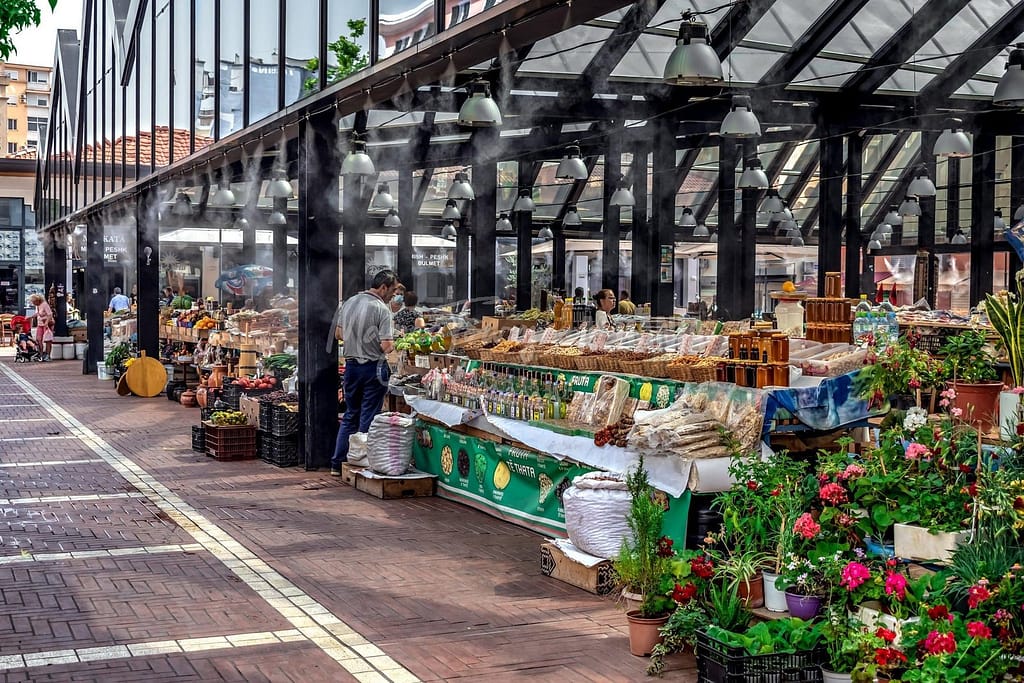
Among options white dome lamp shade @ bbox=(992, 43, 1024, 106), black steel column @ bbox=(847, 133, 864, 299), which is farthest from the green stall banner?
black steel column @ bbox=(847, 133, 864, 299)

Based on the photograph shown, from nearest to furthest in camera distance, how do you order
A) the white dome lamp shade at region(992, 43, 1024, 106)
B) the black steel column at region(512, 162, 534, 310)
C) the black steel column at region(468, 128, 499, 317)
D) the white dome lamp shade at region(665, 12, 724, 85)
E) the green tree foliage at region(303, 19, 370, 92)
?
the white dome lamp shade at region(665, 12, 724, 85) → the white dome lamp shade at region(992, 43, 1024, 106) → the green tree foliage at region(303, 19, 370, 92) → the black steel column at region(468, 128, 499, 317) → the black steel column at region(512, 162, 534, 310)

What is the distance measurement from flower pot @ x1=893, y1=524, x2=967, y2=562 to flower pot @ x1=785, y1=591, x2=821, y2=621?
394mm

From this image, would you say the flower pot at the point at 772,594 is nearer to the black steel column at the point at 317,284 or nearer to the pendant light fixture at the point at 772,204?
the black steel column at the point at 317,284

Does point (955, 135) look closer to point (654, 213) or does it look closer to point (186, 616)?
point (654, 213)

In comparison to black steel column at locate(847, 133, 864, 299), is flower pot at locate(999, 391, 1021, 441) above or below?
below

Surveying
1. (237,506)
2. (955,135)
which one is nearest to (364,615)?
(237,506)

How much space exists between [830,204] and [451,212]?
9821 millimetres

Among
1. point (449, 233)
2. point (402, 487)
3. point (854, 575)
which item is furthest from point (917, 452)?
point (449, 233)

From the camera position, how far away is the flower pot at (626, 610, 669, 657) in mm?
5152

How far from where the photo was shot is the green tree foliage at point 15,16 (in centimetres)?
767

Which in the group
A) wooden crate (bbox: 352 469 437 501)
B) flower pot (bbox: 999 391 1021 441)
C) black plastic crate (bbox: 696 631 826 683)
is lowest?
wooden crate (bbox: 352 469 437 501)

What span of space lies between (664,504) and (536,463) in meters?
1.52

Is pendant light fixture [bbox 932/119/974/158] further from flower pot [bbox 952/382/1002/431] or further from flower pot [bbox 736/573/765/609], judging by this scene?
flower pot [bbox 736/573/765/609]

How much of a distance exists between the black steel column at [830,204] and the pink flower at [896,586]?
1584 cm
